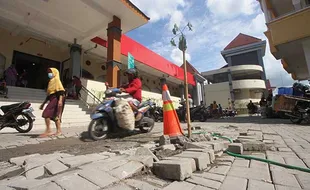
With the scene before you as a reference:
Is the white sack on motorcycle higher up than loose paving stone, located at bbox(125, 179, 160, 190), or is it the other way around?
the white sack on motorcycle

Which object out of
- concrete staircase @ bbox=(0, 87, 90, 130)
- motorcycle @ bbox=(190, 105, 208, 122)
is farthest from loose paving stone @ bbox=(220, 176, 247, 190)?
motorcycle @ bbox=(190, 105, 208, 122)

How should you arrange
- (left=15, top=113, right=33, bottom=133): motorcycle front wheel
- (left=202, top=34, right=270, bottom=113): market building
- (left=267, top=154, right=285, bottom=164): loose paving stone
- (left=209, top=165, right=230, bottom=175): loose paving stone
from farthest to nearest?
(left=202, top=34, right=270, bottom=113): market building → (left=15, top=113, right=33, bottom=133): motorcycle front wheel → (left=267, top=154, right=285, bottom=164): loose paving stone → (left=209, top=165, right=230, bottom=175): loose paving stone

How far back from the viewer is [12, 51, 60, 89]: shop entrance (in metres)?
10.6

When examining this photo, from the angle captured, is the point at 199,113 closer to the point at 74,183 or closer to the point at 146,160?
the point at 146,160

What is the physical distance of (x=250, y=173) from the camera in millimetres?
1668

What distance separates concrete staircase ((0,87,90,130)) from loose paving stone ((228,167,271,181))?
6181 millimetres

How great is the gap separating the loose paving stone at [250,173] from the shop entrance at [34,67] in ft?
39.7

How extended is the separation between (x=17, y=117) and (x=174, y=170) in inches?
213

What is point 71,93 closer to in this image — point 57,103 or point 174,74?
point 57,103

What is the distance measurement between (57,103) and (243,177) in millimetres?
4214

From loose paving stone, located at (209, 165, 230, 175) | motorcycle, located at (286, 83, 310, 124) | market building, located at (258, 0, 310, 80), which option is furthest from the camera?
market building, located at (258, 0, 310, 80)

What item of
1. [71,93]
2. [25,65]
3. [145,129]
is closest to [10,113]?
[145,129]

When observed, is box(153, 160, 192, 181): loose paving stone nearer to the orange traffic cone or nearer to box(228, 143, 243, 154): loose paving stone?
box(228, 143, 243, 154): loose paving stone

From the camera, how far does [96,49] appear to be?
38.4ft
